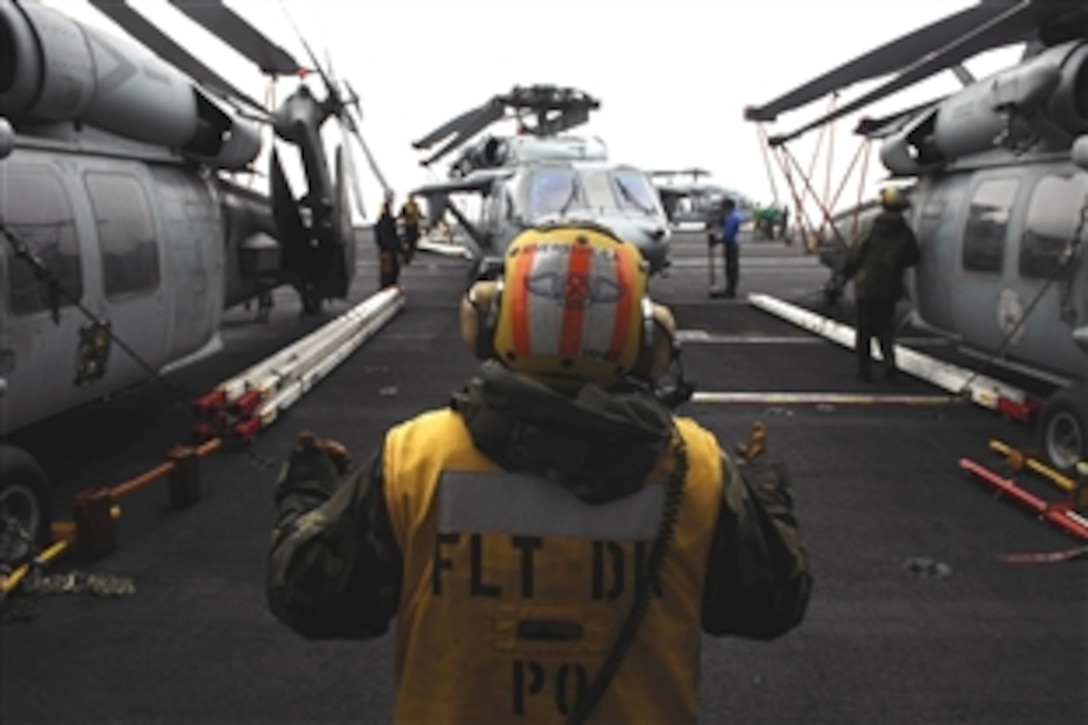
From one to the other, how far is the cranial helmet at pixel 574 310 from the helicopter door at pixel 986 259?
6.98 m

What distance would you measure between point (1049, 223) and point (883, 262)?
2.26 metres

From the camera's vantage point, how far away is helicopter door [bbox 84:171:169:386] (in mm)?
6750

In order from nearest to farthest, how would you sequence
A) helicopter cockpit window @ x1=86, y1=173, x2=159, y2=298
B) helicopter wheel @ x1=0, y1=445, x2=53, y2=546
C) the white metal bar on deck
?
helicopter wheel @ x1=0, y1=445, x2=53, y2=546
helicopter cockpit window @ x1=86, y1=173, x2=159, y2=298
the white metal bar on deck

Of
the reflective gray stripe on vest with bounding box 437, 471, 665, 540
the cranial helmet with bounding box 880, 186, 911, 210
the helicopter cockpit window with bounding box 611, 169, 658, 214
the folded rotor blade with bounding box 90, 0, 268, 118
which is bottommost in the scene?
the reflective gray stripe on vest with bounding box 437, 471, 665, 540

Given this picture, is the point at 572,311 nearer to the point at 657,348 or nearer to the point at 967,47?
the point at 657,348

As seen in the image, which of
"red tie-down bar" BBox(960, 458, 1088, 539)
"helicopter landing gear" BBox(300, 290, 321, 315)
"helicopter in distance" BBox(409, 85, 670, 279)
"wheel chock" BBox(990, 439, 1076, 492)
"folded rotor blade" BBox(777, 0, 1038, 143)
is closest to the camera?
"red tie-down bar" BBox(960, 458, 1088, 539)

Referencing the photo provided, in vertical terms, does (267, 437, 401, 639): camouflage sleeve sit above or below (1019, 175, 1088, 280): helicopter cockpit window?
below

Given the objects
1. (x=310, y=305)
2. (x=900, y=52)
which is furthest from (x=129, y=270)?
(x=900, y=52)

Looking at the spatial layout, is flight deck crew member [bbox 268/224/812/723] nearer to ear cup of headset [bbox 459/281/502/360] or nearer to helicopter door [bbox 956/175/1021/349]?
ear cup of headset [bbox 459/281/502/360]

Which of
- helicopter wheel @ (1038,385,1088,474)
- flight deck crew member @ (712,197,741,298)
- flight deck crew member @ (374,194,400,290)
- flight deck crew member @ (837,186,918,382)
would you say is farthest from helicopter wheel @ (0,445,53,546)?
flight deck crew member @ (712,197,741,298)

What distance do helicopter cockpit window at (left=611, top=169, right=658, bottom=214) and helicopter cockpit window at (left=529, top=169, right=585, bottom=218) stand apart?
0.58 meters

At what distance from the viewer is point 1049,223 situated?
23.7 ft

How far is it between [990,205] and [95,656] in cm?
781

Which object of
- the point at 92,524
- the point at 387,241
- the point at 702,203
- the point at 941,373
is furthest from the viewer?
the point at 702,203
